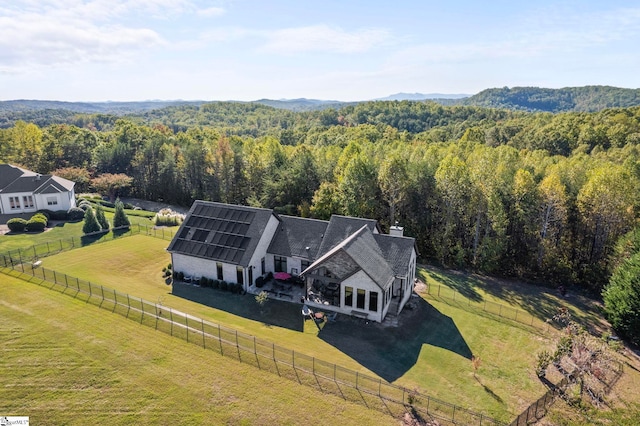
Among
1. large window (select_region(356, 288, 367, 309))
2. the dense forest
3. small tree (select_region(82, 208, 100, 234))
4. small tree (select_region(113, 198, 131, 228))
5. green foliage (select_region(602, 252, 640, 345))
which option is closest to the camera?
green foliage (select_region(602, 252, 640, 345))

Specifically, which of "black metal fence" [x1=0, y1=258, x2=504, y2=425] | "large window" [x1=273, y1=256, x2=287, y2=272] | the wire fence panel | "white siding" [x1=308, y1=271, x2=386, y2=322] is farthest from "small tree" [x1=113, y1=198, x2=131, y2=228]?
"white siding" [x1=308, y1=271, x2=386, y2=322]

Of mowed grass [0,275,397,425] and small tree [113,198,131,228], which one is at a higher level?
small tree [113,198,131,228]

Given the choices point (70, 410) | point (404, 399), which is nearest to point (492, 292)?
point (404, 399)

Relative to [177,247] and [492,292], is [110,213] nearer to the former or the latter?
[177,247]

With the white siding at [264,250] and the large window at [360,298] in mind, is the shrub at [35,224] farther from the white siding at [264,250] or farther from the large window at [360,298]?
the large window at [360,298]

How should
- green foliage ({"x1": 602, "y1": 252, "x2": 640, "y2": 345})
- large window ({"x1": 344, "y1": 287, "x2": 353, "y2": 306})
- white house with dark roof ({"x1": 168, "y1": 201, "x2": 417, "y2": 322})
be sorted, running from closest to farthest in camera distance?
green foliage ({"x1": 602, "y1": 252, "x2": 640, "y2": 345})
white house with dark roof ({"x1": 168, "y1": 201, "x2": 417, "y2": 322})
large window ({"x1": 344, "y1": 287, "x2": 353, "y2": 306})

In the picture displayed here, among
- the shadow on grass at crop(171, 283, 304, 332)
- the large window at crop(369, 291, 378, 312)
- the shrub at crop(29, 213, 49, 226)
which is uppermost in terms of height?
the shrub at crop(29, 213, 49, 226)

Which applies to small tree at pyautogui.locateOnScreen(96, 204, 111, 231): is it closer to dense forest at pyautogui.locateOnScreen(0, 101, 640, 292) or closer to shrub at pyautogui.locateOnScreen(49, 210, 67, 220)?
shrub at pyautogui.locateOnScreen(49, 210, 67, 220)

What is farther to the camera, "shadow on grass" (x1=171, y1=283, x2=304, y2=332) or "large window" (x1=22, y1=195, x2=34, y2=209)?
"large window" (x1=22, y1=195, x2=34, y2=209)
